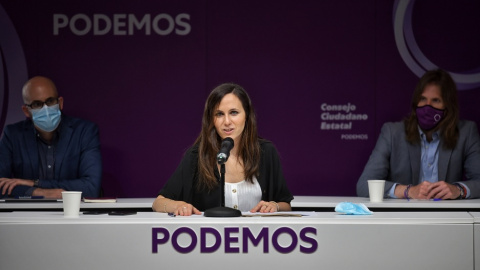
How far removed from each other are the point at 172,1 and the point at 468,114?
8.74ft

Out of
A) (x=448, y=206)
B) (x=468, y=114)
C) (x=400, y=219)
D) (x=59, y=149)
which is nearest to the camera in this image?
(x=400, y=219)

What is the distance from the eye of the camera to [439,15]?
5668 mm

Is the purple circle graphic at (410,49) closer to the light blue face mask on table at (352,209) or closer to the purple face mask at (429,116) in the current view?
the purple face mask at (429,116)

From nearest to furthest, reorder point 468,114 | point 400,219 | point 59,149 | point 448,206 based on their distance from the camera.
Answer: point 400,219 → point 448,206 → point 59,149 → point 468,114

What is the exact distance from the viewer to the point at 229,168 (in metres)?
3.70

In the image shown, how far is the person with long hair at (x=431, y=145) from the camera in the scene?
15.6ft

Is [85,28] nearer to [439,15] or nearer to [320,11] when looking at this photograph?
[320,11]

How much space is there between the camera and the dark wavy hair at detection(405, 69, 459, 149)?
475cm

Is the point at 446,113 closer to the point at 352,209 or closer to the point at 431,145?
the point at 431,145

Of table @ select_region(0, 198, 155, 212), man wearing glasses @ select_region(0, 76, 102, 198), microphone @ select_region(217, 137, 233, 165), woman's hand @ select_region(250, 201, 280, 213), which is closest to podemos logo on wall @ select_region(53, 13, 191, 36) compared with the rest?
man wearing glasses @ select_region(0, 76, 102, 198)

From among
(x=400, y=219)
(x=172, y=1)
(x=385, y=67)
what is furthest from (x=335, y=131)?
(x=400, y=219)

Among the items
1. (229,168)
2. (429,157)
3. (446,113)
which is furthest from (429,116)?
(229,168)

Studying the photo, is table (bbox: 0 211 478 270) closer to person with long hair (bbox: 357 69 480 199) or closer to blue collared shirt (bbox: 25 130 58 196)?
person with long hair (bbox: 357 69 480 199)

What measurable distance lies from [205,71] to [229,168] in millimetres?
2188
